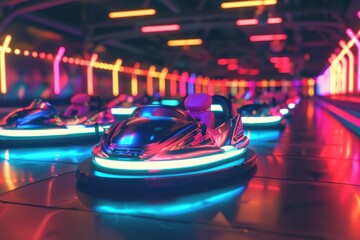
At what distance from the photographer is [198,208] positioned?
8.61ft

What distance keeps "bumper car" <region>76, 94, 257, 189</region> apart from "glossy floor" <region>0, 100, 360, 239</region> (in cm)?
16

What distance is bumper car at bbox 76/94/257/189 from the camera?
310cm

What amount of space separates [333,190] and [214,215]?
120 centimetres

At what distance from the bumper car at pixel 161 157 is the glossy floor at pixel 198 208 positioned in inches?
6.5

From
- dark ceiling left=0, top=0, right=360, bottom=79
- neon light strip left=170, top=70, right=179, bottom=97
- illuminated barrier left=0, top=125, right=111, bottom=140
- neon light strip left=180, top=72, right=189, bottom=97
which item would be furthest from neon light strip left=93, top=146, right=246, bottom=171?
neon light strip left=180, top=72, right=189, bottom=97

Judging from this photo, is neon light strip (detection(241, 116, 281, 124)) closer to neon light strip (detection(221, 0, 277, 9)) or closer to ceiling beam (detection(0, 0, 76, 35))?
neon light strip (detection(221, 0, 277, 9))

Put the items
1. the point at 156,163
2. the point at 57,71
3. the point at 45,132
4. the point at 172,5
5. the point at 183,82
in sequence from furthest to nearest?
1. the point at 183,82
2. the point at 57,71
3. the point at 172,5
4. the point at 45,132
5. the point at 156,163

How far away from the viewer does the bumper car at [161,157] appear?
122 inches

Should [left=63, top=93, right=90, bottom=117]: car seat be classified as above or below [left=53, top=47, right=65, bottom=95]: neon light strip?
below

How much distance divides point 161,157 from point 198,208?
0.70 metres

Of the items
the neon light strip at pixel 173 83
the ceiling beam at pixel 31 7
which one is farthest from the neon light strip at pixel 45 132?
the neon light strip at pixel 173 83

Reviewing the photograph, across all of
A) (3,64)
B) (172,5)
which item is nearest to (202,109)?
(3,64)

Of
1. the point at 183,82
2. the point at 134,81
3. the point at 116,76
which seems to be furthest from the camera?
the point at 183,82

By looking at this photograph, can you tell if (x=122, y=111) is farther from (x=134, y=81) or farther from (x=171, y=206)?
(x=171, y=206)
